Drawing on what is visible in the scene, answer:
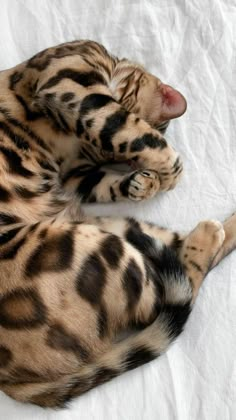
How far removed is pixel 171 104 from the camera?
Answer: 56.4 inches

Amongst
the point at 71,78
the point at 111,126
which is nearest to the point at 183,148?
the point at 111,126

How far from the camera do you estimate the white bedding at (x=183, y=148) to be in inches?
46.6

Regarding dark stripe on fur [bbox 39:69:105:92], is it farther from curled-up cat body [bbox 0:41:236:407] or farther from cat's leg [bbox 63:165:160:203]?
cat's leg [bbox 63:165:160:203]

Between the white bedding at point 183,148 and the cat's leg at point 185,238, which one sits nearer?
the white bedding at point 183,148

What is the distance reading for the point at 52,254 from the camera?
116 centimetres

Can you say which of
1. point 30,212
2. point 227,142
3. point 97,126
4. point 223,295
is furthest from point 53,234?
point 227,142

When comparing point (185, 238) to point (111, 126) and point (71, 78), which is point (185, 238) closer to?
point (111, 126)

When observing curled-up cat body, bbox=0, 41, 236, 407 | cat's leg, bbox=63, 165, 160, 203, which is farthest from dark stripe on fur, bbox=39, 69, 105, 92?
cat's leg, bbox=63, 165, 160, 203

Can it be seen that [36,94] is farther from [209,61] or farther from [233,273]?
[233,273]

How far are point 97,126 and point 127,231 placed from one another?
265mm

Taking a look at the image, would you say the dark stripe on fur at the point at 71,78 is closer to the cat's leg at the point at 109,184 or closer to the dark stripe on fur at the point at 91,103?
the dark stripe on fur at the point at 91,103

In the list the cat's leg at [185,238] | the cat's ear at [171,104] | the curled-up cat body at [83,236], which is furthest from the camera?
the cat's ear at [171,104]

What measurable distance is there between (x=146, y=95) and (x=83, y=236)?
485 millimetres

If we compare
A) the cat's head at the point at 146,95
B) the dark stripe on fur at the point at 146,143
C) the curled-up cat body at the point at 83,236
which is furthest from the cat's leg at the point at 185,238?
the cat's head at the point at 146,95
